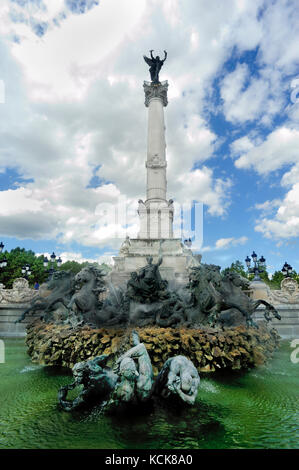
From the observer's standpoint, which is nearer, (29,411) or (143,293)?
(29,411)

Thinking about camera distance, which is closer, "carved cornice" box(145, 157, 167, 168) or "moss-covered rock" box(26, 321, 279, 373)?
"moss-covered rock" box(26, 321, 279, 373)

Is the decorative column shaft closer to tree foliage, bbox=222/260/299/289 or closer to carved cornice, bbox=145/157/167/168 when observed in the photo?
carved cornice, bbox=145/157/167/168

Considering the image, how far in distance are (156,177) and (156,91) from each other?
953 centimetres

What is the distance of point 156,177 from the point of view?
23688 mm

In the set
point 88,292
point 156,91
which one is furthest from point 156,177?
point 88,292

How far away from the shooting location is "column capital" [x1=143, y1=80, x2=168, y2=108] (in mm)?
26719

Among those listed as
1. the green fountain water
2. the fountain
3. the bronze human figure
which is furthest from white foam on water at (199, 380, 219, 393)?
the bronze human figure

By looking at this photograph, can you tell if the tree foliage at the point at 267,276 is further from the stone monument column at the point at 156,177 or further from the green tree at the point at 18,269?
the green tree at the point at 18,269

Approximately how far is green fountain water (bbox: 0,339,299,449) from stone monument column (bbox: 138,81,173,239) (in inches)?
659

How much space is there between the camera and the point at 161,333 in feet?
22.5

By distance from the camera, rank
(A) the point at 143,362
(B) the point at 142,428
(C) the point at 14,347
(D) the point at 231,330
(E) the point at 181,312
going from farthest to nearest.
Result: (C) the point at 14,347 → (E) the point at 181,312 → (D) the point at 231,330 → (A) the point at 143,362 → (B) the point at 142,428

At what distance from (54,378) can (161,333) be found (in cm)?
262
